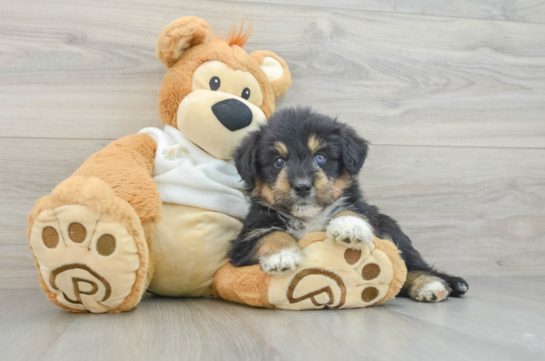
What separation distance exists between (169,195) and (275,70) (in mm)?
911

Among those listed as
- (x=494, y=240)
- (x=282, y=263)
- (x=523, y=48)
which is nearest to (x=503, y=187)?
(x=494, y=240)

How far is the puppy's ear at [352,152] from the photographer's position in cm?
188

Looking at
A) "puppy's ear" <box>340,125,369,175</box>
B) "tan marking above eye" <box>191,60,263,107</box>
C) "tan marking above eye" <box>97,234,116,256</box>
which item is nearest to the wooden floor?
"tan marking above eye" <box>97,234,116,256</box>

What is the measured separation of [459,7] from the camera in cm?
276

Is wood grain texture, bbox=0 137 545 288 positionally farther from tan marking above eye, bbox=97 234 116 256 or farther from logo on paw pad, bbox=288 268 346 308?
tan marking above eye, bbox=97 234 116 256

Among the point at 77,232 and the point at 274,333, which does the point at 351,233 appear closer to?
the point at 274,333

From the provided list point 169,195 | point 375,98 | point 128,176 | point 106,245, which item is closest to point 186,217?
point 169,195

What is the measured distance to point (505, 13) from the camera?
9.19 feet

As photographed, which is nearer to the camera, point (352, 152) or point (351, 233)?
point (351, 233)

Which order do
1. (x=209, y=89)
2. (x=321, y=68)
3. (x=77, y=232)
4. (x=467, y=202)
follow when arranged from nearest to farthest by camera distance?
(x=77, y=232)
(x=209, y=89)
(x=321, y=68)
(x=467, y=202)

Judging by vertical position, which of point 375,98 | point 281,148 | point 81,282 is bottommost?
point 81,282

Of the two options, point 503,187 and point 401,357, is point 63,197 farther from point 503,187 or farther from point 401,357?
point 503,187

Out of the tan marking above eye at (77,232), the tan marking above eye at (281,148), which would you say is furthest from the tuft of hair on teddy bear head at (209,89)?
the tan marking above eye at (77,232)

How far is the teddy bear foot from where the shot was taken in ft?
4.88
